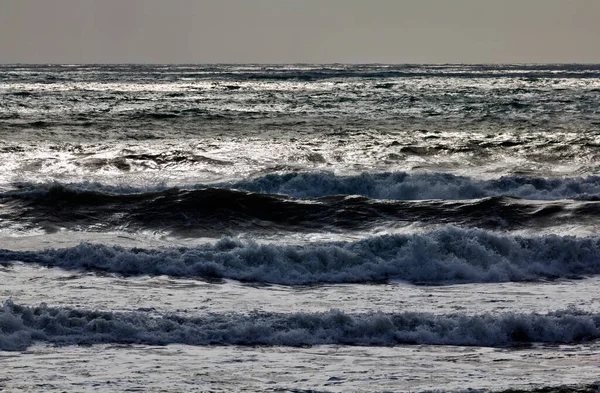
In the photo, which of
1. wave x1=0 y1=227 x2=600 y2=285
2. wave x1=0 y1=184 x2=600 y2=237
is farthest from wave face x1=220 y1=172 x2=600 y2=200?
wave x1=0 y1=227 x2=600 y2=285

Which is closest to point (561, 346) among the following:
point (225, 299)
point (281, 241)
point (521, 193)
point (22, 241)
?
point (225, 299)

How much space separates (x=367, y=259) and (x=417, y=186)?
27.4ft

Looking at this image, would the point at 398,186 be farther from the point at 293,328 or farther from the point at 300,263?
the point at 293,328

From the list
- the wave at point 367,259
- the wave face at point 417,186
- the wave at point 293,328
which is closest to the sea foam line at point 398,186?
the wave face at point 417,186

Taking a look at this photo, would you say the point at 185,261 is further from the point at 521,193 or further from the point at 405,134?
the point at 405,134

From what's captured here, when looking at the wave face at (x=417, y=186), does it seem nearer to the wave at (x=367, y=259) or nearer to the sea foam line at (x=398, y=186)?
the sea foam line at (x=398, y=186)

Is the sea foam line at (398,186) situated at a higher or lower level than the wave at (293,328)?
higher

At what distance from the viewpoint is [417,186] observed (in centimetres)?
2419

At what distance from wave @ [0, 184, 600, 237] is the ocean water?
3.0 inches

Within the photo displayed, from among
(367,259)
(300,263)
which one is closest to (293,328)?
(300,263)

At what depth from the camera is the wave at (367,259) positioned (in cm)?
1549

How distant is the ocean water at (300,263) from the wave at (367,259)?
0.04m

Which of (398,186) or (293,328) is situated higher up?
(398,186)

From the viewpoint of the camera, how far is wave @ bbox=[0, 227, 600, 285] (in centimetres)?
1549
